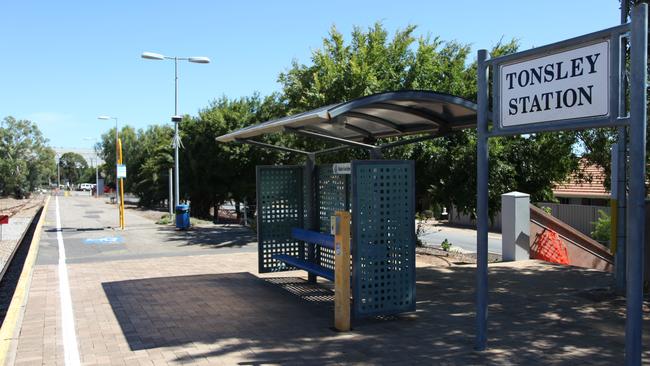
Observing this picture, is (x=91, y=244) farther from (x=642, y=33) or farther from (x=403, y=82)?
(x=642, y=33)

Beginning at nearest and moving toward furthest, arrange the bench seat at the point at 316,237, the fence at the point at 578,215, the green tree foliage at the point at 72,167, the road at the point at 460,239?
the bench seat at the point at 316,237 < the road at the point at 460,239 < the fence at the point at 578,215 < the green tree foliage at the point at 72,167

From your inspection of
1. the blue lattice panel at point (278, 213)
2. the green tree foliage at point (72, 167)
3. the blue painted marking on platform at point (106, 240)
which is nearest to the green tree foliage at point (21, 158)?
the blue painted marking on platform at point (106, 240)

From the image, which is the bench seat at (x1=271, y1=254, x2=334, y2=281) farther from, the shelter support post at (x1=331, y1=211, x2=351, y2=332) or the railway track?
the railway track

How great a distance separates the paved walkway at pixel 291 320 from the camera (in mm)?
5430

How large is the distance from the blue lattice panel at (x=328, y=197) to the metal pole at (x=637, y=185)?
460 centimetres

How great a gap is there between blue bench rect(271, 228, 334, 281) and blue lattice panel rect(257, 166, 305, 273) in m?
0.23

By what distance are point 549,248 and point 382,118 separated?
823cm

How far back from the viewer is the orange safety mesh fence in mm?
13695

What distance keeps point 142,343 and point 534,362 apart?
3916mm

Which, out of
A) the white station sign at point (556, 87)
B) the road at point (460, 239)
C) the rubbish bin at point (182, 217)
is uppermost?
the white station sign at point (556, 87)

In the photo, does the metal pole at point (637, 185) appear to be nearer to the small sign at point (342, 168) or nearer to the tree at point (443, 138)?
the small sign at point (342, 168)

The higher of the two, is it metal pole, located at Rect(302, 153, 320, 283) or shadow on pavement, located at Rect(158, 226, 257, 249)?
metal pole, located at Rect(302, 153, 320, 283)

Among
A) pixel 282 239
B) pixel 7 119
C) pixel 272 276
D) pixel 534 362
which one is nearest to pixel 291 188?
pixel 282 239

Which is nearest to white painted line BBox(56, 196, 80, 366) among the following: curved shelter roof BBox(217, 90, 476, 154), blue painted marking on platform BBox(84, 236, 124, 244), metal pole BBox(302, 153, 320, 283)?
curved shelter roof BBox(217, 90, 476, 154)
